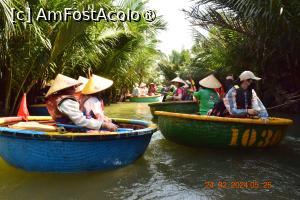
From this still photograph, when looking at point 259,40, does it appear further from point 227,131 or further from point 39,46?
point 39,46

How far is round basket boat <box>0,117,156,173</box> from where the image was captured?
14.5ft

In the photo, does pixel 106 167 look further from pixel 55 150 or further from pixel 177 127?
pixel 177 127

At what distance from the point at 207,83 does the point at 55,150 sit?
3.67 meters

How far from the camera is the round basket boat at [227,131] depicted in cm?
594

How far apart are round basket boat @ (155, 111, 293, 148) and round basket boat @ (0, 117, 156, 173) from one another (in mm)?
1527

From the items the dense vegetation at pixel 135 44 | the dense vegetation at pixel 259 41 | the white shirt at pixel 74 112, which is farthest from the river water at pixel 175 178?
the dense vegetation at pixel 259 41

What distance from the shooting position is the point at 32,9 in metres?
8.46

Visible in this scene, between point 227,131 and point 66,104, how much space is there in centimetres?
274

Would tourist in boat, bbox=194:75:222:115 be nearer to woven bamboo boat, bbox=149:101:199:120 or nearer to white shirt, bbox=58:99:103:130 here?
woven bamboo boat, bbox=149:101:199:120

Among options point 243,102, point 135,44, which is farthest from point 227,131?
point 135,44
